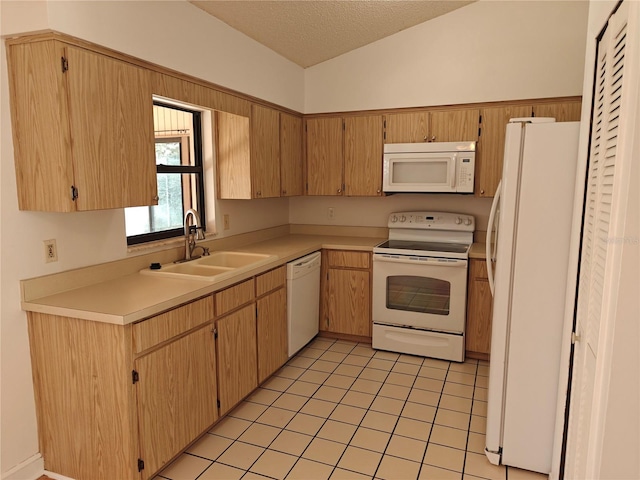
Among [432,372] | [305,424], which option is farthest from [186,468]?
[432,372]

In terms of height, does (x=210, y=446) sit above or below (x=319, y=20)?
below

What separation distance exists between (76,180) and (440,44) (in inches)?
120

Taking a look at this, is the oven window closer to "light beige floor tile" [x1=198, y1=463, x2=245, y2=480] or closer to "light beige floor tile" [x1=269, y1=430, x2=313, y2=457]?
"light beige floor tile" [x1=269, y1=430, x2=313, y2=457]

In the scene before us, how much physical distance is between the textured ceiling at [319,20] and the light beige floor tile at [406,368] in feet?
8.81

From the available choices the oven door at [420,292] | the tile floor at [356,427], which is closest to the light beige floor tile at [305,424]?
the tile floor at [356,427]

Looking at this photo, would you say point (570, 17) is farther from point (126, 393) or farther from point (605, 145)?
point (126, 393)

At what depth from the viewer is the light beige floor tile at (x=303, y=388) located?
3.06m

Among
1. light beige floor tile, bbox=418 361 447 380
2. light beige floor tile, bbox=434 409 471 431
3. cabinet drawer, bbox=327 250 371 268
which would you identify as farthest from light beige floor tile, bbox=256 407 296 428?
cabinet drawer, bbox=327 250 371 268

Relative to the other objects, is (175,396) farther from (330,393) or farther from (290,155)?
(290,155)

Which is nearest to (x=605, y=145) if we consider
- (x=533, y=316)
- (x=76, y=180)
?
(x=533, y=316)

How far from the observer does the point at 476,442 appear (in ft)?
8.20

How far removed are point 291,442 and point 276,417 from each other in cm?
28

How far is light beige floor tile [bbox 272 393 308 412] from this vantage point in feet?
9.43

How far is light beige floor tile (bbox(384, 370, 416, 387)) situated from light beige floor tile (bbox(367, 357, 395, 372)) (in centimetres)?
11
